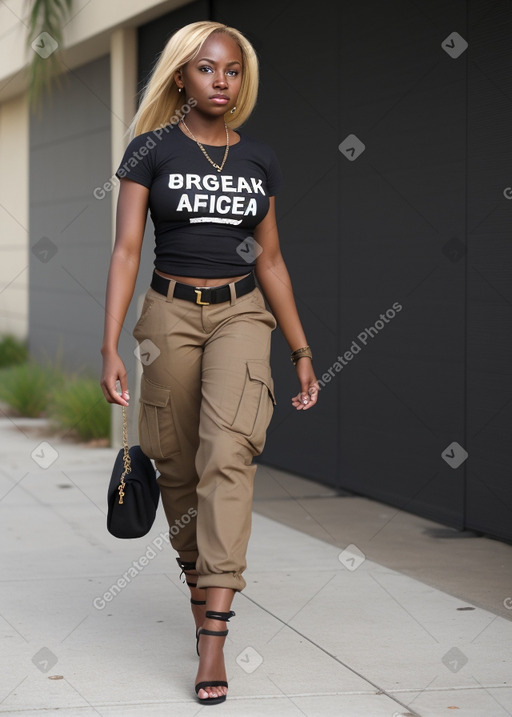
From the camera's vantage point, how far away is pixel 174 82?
4137 millimetres

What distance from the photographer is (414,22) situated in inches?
257

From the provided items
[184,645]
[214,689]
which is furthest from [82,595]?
[214,689]

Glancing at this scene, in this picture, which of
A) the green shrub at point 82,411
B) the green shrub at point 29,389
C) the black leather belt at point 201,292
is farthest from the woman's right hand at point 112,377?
the green shrub at point 29,389

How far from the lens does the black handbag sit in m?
4.00

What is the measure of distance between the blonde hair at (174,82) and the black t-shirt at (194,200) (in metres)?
0.15

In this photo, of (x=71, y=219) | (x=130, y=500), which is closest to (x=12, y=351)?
(x=71, y=219)

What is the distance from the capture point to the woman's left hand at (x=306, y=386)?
4168mm

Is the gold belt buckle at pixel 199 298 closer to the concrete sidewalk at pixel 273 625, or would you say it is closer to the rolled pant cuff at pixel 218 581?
the rolled pant cuff at pixel 218 581

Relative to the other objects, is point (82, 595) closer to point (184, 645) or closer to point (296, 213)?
point (184, 645)

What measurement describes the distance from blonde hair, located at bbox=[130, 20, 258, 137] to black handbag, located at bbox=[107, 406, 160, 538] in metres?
1.01

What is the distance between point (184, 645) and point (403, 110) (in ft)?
11.3

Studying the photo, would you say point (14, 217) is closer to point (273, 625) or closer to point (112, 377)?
point (273, 625)

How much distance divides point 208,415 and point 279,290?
1.93 feet

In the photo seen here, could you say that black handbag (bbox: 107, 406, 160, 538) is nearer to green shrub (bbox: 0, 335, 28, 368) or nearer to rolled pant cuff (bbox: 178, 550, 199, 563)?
rolled pant cuff (bbox: 178, 550, 199, 563)
